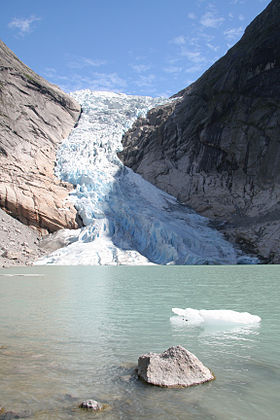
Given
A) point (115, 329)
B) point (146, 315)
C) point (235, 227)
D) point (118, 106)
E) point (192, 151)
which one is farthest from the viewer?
point (118, 106)

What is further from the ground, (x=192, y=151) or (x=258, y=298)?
(x=192, y=151)

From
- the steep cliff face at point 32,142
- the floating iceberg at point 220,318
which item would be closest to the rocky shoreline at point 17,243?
the steep cliff face at point 32,142

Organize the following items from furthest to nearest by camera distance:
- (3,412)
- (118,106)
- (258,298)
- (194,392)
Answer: (118,106) < (258,298) < (194,392) < (3,412)

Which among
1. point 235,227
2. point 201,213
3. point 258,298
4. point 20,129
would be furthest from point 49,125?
point 258,298

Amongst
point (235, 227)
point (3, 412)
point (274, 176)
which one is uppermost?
point (274, 176)

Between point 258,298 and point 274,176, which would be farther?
point 274,176

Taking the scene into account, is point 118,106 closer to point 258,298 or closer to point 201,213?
point 201,213

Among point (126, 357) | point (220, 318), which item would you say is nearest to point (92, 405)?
point (126, 357)
